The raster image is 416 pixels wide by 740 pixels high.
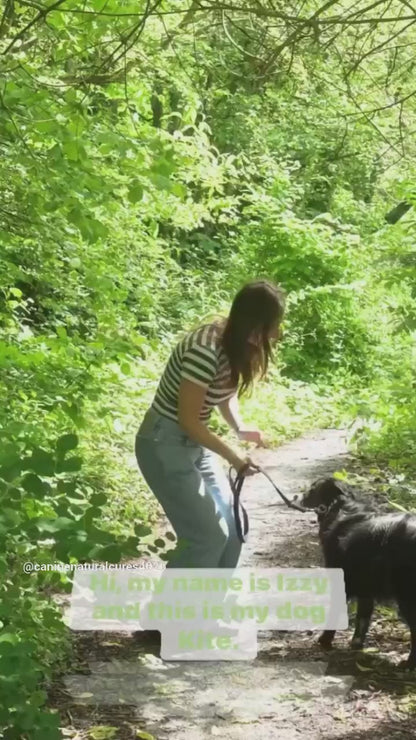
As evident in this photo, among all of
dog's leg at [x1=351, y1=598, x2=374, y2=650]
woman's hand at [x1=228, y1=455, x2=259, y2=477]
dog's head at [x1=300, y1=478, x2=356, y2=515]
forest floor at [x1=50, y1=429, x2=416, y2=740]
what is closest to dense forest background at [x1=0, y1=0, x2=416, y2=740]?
forest floor at [x1=50, y1=429, x2=416, y2=740]

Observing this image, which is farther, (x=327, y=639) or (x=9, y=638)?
(x=327, y=639)

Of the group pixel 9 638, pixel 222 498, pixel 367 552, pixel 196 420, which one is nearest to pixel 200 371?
pixel 196 420

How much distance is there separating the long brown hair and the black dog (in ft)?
2.99

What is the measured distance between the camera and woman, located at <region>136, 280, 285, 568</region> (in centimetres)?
355

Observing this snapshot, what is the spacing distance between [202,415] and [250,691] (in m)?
1.10

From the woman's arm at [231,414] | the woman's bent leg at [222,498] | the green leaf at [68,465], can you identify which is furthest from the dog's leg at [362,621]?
the green leaf at [68,465]

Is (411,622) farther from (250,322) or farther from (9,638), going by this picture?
(9,638)

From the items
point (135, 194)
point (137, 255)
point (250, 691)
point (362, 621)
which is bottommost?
point (250, 691)

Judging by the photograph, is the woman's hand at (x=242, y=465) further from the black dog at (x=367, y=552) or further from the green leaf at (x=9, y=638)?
the green leaf at (x=9, y=638)

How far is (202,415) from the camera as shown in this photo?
366cm

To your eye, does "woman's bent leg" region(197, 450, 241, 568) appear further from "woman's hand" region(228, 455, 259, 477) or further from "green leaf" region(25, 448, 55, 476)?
"green leaf" region(25, 448, 55, 476)

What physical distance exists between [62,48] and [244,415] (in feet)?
18.1

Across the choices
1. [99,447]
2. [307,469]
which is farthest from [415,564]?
[307,469]

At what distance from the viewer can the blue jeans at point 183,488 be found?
12.0ft
